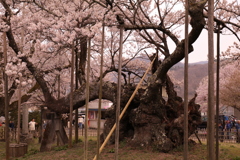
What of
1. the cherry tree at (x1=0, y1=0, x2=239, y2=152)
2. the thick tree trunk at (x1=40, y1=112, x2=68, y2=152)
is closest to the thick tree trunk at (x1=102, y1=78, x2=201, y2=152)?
the cherry tree at (x1=0, y1=0, x2=239, y2=152)

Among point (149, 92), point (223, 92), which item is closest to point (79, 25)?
point (149, 92)

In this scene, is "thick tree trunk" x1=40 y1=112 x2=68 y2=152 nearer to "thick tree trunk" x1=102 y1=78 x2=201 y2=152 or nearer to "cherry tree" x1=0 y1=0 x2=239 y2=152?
"cherry tree" x1=0 y1=0 x2=239 y2=152

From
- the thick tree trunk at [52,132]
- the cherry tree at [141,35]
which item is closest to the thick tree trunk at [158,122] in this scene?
the cherry tree at [141,35]

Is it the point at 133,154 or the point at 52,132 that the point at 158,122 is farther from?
the point at 52,132

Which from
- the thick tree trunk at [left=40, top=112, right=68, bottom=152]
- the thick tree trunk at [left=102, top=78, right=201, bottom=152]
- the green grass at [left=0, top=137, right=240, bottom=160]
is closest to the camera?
the green grass at [left=0, top=137, right=240, bottom=160]

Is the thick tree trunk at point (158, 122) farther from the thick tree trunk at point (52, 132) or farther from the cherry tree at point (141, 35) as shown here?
the thick tree trunk at point (52, 132)

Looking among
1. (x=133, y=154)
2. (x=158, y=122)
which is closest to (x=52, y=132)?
(x=133, y=154)

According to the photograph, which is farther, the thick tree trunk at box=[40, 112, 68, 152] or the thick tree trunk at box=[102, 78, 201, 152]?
the thick tree trunk at box=[40, 112, 68, 152]

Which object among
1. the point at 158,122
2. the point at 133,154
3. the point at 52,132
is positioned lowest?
the point at 133,154

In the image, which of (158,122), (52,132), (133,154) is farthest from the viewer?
(52,132)

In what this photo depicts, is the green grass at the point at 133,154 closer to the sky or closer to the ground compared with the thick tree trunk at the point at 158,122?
closer to the ground

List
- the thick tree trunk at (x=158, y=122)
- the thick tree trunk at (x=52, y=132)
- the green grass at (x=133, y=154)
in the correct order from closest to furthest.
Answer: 1. the green grass at (x=133, y=154)
2. the thick tree trunk at (x=158, y=122)
3. the thick tree trunk at (x=52, y=132)

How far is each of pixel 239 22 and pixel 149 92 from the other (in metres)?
4.32

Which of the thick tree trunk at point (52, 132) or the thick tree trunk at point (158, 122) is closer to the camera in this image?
the thick tree trunk at point (158, 122)
